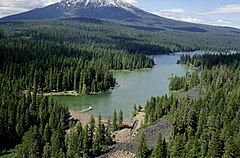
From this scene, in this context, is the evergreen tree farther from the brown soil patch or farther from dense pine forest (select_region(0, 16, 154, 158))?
the brown soil patch

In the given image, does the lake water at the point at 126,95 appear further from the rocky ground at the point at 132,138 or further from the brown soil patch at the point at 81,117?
the rocky ground at the point at 132,138

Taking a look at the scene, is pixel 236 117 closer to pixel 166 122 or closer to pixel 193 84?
pixel 166 122

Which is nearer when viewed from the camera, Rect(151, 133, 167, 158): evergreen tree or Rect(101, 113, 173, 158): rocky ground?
Rect(151, 133, 167, 158): evergreen tree

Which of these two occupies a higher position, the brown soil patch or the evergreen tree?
the evergreen tree

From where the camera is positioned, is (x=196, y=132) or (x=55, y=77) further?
(x=55, y=77)

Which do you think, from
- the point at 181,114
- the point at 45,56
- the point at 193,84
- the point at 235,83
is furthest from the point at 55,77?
the point at 181,114

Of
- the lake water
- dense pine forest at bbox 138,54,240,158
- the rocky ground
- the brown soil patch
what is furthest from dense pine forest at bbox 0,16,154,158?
dense pine forest at bbox 138,54,240,158

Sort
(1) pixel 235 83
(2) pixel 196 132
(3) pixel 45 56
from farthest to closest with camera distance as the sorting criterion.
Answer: (3) pixel 45 56 < (1) pixel 235 83 < (2) pixel 196 132

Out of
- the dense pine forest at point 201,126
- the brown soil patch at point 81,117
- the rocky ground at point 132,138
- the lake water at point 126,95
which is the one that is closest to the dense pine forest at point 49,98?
the rocky ground at point 132,138
